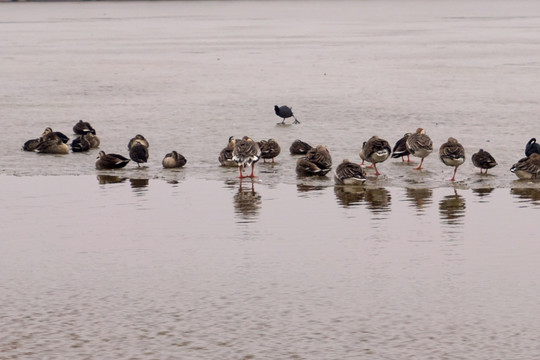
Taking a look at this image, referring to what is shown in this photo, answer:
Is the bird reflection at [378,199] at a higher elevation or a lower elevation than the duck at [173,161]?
lower

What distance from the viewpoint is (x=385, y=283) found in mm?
12414

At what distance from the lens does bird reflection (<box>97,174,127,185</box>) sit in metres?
19.4

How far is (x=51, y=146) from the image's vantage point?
22578 millimetres

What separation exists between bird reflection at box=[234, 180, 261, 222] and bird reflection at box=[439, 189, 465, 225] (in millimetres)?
2858

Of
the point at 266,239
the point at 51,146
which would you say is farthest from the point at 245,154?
the point at 51,146

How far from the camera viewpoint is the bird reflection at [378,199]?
1666 cm

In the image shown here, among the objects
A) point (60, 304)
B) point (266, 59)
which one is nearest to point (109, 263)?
point (60, 304)

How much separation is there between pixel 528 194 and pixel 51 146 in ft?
33.4

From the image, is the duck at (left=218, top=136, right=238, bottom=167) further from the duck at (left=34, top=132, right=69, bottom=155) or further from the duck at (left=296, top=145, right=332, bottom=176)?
the duck at (left=34, top=132, right=69, bottom=155)

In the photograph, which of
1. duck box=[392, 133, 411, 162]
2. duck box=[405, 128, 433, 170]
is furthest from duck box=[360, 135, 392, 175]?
duck box=[392, 133, 411, 162]

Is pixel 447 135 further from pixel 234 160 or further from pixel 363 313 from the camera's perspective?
pixel 363 313

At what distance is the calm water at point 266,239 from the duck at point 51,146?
0.33 meters

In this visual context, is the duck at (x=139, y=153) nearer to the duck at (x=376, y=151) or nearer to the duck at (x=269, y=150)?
the duck at (x=269, y=150)

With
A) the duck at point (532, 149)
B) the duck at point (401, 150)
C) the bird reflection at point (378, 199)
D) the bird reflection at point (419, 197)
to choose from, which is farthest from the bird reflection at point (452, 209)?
the duck at point (532, 149)
